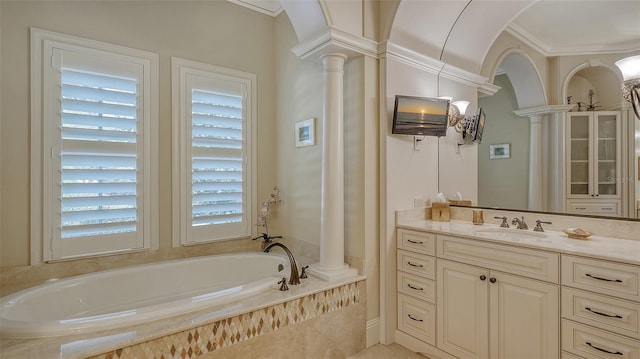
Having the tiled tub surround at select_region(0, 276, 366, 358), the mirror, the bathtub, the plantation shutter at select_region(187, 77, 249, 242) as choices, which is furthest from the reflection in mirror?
the plantation shutter at select_region(187, 77, 249, 242)

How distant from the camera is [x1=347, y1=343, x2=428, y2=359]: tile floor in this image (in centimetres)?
224

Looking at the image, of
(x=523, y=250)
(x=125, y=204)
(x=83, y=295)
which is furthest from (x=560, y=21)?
(x=83, y=295)

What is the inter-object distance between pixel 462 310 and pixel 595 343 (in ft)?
2.23

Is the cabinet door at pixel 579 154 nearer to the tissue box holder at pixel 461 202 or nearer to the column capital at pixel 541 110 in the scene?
the column capital at pixel 541 110

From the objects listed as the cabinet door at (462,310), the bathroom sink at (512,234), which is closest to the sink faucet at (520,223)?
the bathroom sink at (512,234)

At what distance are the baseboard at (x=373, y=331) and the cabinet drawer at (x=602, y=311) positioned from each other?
48.0 inches

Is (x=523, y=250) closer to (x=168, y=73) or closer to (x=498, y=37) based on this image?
(x=498, y=37)

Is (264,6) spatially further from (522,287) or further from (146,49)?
(522,287)

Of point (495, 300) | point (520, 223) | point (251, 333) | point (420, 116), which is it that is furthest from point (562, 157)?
point (251, 333)

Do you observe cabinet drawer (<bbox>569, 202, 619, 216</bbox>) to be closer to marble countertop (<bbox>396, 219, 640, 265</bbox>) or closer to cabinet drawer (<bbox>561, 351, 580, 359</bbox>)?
marble countertop (<bbox>396, 219, 640, 265</bbox>)

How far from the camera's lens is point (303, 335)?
200 centimetres

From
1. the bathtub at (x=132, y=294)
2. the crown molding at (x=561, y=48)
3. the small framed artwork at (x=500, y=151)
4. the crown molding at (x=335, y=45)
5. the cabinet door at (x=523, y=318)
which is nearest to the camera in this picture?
the bathtub at (x=132, y=294)

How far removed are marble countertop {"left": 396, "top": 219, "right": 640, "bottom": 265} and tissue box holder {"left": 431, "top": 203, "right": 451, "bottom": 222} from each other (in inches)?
2.9

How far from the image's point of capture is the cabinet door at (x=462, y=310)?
6.41 ft
